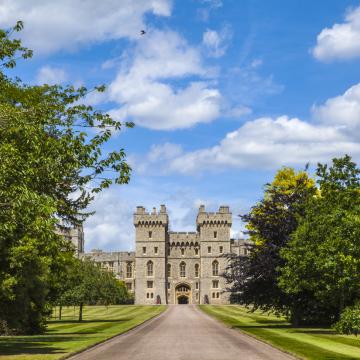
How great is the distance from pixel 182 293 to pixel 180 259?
7.39m

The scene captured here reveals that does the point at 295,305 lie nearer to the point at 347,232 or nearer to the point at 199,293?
the point at 347,232

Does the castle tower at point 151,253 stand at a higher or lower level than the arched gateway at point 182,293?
higher

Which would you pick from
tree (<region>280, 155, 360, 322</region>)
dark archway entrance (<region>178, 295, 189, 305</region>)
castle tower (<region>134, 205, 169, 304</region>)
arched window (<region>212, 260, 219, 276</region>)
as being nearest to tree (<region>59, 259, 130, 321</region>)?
tree (<region>280, 155, 360, 322</region>)

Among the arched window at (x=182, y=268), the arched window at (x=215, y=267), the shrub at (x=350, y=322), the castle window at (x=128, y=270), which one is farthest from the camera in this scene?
the castle window at (x=128, y=270)

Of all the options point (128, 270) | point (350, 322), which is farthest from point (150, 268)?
point (350, 322)

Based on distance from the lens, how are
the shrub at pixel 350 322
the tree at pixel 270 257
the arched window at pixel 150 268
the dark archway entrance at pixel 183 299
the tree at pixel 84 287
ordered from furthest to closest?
the dark archway entrance at pixel 183 299
the arched window at pixel 150 268
the tree at pixel 84 287
the tree at pixel 270 257
the shrub at pixel 350 322

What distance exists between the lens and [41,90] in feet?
86.6

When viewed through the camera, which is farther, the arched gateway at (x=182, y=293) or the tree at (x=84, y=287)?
the arched gateway at (x=182, y=293)

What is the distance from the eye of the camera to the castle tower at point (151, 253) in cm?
13400

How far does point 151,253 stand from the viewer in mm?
136250

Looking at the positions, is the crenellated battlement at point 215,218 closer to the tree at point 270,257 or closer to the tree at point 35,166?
the tree at point 270,257

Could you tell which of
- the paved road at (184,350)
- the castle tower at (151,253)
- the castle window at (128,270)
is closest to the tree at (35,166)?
the paved road at (184,350)

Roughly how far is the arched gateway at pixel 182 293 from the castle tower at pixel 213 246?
447 centimetres

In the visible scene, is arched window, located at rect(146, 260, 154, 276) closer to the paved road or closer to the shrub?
the paved road
